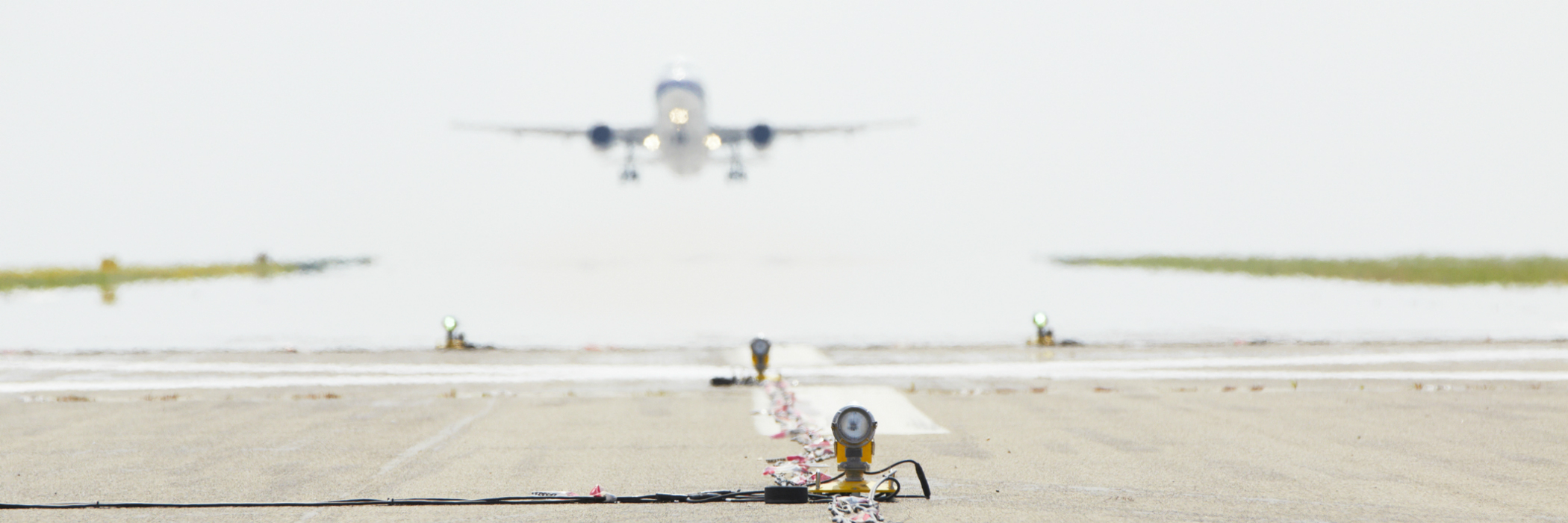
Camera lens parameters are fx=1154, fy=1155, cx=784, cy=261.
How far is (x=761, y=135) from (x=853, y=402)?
30.0 metres

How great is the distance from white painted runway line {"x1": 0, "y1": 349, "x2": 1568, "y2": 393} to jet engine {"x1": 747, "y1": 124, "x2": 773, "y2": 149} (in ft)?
76.7

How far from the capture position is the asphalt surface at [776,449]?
25.1 feet

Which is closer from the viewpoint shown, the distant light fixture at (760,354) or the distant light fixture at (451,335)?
the distant light fixture at (760,354)

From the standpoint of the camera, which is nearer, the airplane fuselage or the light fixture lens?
the light fixture lens

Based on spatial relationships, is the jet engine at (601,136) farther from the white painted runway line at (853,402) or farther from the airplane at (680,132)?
the white painted runway line at (853,402)

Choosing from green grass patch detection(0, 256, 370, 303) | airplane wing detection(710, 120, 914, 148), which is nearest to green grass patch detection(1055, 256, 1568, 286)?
airplane wing detection(710, 120, 914, 148)

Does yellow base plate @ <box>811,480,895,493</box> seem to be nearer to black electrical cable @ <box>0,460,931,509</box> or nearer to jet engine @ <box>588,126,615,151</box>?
black electrical cable @ <box>0,460,931,509</box>

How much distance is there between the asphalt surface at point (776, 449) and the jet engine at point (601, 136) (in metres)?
25.6

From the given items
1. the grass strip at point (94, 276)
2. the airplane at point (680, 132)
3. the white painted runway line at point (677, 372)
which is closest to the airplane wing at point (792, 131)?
the airplane at point (680, 132)

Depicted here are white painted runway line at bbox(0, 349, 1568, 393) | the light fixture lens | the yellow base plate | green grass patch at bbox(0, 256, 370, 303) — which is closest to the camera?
the light fixture lens

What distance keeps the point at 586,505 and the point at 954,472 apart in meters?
2.92

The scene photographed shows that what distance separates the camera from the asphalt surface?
765 centimetres

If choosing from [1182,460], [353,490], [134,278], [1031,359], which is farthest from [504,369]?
[134,278]

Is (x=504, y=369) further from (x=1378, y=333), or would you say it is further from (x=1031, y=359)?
(x=1378, y=333)
